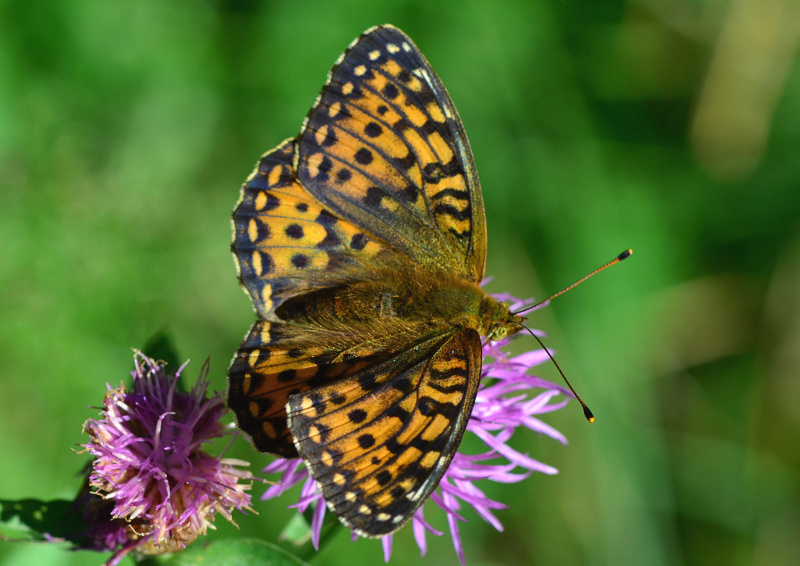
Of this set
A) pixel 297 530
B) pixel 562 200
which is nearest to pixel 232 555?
pixel 297 530

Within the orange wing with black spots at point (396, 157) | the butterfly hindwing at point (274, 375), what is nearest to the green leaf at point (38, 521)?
the butterfly hindwing at point (274, 375)

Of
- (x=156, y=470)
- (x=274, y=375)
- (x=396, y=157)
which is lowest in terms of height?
(x=156, y=470)

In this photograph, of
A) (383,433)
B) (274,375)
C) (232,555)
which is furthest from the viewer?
(232,555)

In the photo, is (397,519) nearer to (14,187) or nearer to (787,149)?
(14,187)

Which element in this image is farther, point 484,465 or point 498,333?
point 484,465

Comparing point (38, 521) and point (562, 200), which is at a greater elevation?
point (562, 200)

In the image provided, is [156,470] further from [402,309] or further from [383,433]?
[402,309]

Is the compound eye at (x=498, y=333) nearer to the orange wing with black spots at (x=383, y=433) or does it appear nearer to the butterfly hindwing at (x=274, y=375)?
the orange wing with black spots at (x=383, y=433)
